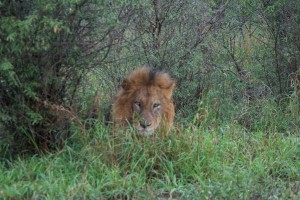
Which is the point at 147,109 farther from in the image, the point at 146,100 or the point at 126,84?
the point at 126,84

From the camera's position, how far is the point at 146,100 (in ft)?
21.5

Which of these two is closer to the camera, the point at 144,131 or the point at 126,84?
the point at 144,131

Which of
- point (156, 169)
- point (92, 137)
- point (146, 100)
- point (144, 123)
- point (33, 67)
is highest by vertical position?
point (33, 67)

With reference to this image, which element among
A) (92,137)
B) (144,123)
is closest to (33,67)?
(92,137)

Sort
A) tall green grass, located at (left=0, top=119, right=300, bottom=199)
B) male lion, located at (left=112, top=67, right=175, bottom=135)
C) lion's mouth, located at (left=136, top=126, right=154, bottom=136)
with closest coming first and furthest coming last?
tall green grass, located at (left=0, top=119, right=300, bottom=199), lion's mouth, located at (left=136, top=126, right=154, bottom=136), male lion, located at (left=112, top=67, right=175, bottom=135)

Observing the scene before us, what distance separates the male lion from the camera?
6484 mm

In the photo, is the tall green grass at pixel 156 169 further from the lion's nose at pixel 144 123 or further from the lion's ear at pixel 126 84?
the lion's ear at pixel 126 84

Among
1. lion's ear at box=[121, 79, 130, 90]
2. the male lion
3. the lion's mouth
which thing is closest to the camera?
the lion's mouth

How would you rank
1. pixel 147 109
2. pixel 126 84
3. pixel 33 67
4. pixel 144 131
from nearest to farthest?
pixel 33 67 < pixel 144 131 < pixel 147 109 < pixel 126 84

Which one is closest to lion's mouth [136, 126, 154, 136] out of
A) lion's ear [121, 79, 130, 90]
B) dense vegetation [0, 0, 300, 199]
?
dense vegetation [0, 0, 300, 199]

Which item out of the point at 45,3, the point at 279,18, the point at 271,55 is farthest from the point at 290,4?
the point at 45,3

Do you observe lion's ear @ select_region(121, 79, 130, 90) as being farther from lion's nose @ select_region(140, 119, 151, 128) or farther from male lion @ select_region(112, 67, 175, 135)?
lion's nose @ select_region(140, 119, 151, 128)

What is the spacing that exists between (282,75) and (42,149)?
15.0ft

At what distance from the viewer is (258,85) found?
9.45 metres
